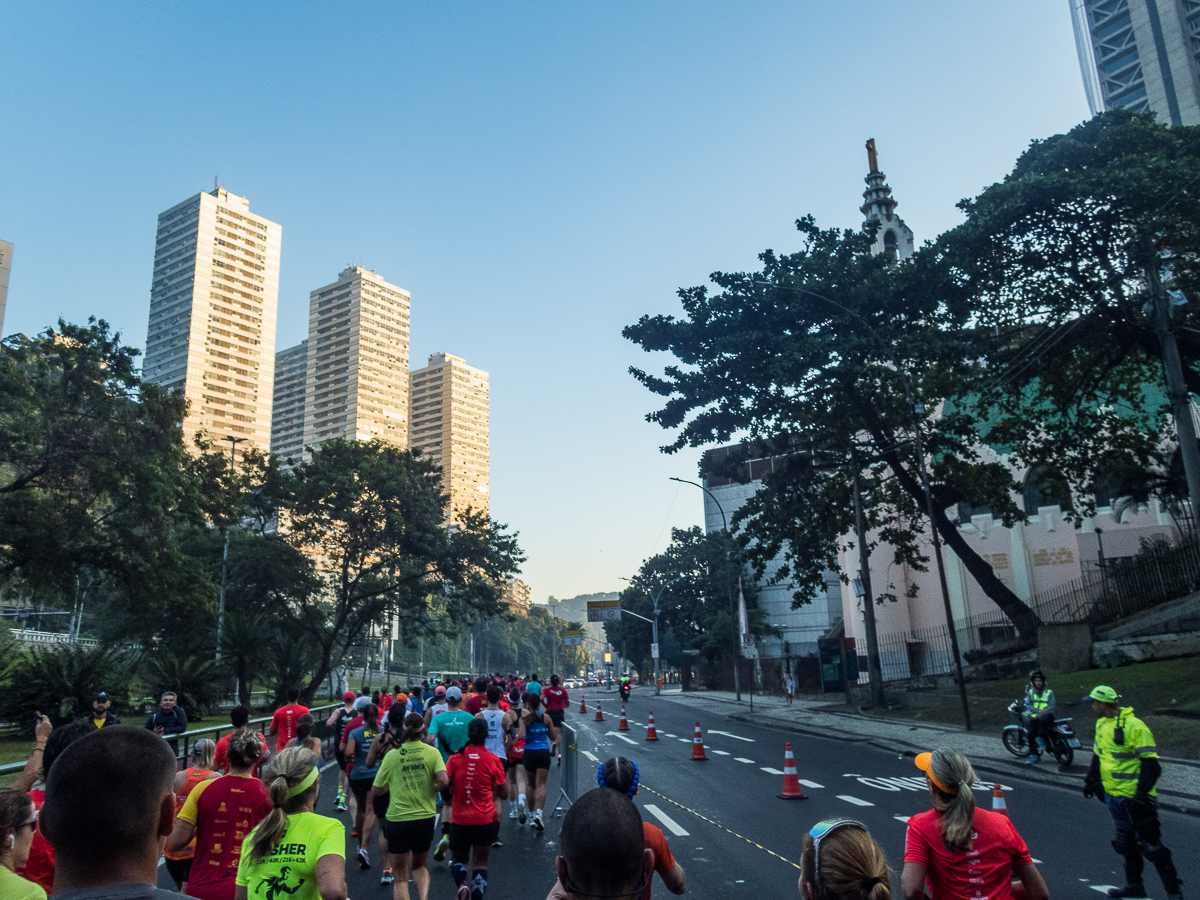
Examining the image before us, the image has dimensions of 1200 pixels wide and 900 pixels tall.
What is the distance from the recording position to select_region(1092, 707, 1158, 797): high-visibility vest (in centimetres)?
714

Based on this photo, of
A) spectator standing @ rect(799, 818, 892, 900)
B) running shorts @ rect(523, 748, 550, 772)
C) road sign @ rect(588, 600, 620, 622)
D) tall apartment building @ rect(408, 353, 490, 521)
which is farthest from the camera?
tall apartment building @ rect(408, 353, 490, 521)

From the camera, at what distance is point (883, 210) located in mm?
54656

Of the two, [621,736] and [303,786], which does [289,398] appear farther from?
[303,786]

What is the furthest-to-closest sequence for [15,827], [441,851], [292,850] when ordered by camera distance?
[441,851]
[292,850]
[15,827]

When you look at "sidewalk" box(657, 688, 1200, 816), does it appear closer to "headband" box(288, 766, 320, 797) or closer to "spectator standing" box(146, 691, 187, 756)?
"headband" box(288, 766, 320, 797)

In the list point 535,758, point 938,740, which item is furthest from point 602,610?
point 535,758

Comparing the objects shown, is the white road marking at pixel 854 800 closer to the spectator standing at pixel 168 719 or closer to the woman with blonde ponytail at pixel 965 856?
the woman with blonde ponytail at pixel 965 856

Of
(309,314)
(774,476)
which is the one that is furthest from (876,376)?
(309,314)

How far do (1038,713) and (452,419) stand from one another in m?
164

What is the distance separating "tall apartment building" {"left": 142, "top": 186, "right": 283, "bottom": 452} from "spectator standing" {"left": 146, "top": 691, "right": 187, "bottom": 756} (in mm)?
114598

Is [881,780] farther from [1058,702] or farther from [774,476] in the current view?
[774,476]

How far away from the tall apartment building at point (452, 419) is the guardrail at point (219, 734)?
147 metres

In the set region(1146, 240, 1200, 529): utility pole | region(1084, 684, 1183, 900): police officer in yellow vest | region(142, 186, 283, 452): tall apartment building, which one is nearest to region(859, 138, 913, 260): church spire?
region(1146, 240, 1200, 529): utility pole

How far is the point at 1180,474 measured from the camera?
28062mm
